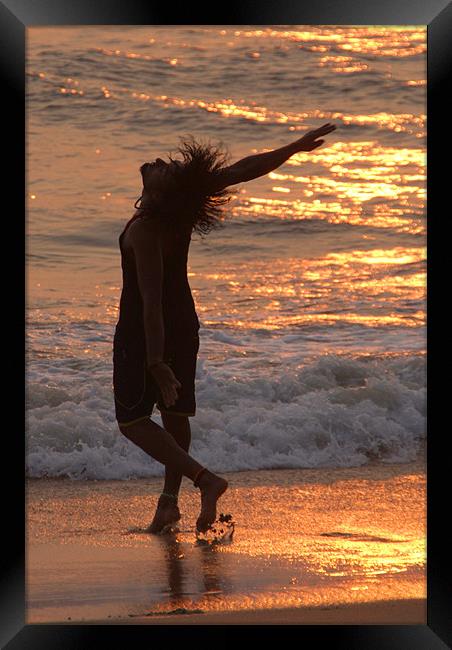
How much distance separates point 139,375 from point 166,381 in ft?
0.88

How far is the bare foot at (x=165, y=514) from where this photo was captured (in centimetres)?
499

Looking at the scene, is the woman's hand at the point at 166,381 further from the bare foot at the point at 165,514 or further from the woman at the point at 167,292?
the bare foot at the point at 165,514

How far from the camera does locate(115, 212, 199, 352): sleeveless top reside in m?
4.65

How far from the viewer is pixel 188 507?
5723 millimetres

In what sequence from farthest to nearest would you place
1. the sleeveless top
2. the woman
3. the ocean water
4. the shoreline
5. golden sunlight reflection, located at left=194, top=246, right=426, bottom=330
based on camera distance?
golden sunlight reflection, located at left=194, top=246, right=426, bottom=330 → the ocean water → the sleeveless top → the woman → the shoreline

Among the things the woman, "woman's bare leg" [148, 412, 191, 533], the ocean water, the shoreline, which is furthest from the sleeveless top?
the ocean water

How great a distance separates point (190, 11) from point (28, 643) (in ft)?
7.22

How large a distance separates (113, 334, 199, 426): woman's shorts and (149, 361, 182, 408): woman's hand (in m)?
0.21

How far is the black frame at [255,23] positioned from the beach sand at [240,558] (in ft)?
0.25

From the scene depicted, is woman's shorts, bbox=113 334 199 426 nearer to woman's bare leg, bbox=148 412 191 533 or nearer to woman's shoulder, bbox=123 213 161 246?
woman's bare leg, bbox=148 412 191 533

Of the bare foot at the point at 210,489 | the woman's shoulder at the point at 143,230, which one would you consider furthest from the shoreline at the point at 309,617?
the woman's shoulder at the point at 143,230

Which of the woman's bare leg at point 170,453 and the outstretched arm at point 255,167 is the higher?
the outstretched arm at point 255,167

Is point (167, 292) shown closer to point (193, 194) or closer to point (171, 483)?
point (193, 194)
